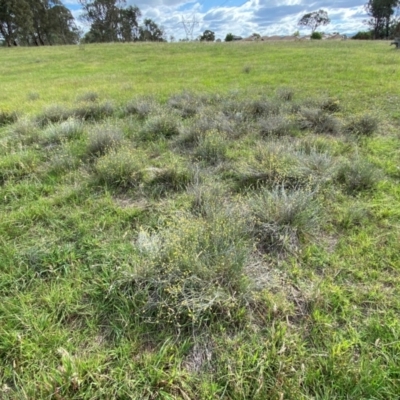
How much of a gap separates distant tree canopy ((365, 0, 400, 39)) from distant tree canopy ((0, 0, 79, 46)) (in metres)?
46.8

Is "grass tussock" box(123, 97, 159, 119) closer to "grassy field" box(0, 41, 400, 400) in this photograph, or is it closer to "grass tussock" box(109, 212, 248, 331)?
"grassy field" box(0, 41, 400, 400)

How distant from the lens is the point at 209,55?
631 inches

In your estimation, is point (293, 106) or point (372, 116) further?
point (293, 106)

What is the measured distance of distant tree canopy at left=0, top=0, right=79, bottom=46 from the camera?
95.5 feet

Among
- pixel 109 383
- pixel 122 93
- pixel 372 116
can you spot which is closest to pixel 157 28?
pixel 122 93

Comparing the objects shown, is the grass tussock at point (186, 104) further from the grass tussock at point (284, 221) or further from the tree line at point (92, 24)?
the tree line at point (92, 24)

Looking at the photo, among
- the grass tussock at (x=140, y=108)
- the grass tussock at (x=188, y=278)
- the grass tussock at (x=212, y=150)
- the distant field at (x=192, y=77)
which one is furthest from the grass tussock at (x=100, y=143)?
the distant field at (x=192, y=77)

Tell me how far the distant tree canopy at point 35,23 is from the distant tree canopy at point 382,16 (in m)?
46.8

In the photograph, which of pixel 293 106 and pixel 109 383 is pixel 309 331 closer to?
pixel 109 383

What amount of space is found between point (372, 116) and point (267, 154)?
8.48 ft

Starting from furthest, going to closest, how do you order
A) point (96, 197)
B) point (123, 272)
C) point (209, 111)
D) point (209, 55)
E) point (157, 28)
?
1. point (157, 28)
2. point (209, 55)
3. point (209, 111)
4. point (96, 197)
5. point (123, 272)

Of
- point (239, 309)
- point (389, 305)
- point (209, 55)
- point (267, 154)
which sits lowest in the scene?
point (389, 305)

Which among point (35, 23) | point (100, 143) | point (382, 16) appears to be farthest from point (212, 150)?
point (382, 16)

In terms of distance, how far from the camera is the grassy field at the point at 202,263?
4.75 ft
